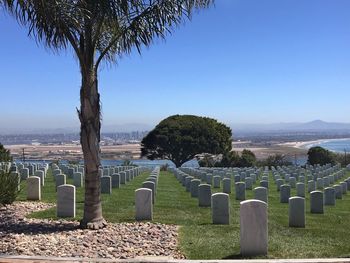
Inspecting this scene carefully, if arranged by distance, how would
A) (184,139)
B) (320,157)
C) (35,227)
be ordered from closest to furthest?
1. (35,227)
2. (320,157)
3. (184,139)

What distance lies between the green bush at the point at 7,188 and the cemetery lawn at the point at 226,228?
4.35 feet

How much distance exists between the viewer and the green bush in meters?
13.2

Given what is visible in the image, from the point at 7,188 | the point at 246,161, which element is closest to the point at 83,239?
the point at 7,188

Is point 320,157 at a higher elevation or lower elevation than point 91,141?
lower

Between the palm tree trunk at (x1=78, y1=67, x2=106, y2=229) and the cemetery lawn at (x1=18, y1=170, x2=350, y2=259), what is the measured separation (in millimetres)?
1265

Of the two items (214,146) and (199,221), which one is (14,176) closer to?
(199,221)

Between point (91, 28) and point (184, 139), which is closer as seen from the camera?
point (91, 28)

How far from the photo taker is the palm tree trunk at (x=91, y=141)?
395 inches

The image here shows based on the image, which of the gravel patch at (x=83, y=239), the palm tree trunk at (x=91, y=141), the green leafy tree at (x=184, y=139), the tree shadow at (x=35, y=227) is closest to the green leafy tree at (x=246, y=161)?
the green leafy tree at (x=184, y=139)

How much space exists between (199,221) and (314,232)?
281 centimetres

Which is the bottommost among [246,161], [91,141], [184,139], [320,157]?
[246,161]

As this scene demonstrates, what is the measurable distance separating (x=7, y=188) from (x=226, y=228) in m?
6.45

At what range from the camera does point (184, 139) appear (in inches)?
2234

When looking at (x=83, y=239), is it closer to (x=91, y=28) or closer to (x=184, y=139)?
(x=91, y=28)
